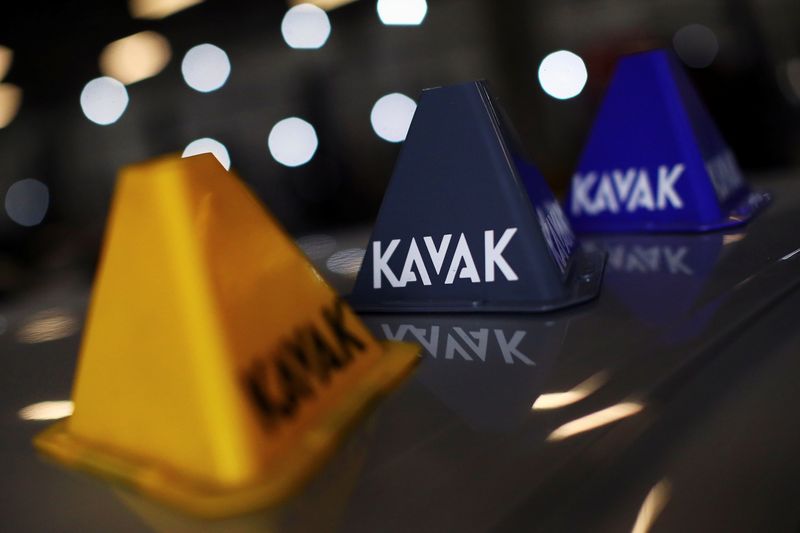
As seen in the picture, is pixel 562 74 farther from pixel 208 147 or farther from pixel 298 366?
pixel 298 366

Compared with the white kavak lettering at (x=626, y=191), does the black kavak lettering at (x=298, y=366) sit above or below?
above

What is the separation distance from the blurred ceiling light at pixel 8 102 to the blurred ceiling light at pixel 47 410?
152cm

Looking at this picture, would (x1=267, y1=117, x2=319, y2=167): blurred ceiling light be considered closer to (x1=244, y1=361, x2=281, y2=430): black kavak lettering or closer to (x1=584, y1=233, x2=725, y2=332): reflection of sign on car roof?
(x1=584, y1=233, x2=725, y2=332): reflection of sign on car roof

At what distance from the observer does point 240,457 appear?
0.35 meters

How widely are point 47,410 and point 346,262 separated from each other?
65 centimetres

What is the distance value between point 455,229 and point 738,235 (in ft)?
1.65

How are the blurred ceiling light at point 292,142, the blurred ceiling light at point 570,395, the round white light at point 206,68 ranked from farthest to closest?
the blurred ceiling light at point 292,142 → the round white light at point 206,68 → the blurred ceiling light at point 570,395

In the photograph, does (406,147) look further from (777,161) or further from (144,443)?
(777,161)

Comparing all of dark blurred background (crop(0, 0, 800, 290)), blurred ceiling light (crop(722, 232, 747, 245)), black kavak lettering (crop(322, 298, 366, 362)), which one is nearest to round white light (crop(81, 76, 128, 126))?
dark blurred background (crop(0, 0, 800, 290))

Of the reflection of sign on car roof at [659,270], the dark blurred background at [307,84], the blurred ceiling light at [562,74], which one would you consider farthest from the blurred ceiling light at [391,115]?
the reflection of sign on car roof at [659,270]

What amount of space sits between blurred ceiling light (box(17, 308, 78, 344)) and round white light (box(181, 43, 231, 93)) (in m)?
1.06

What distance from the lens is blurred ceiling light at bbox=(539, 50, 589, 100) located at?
2047 mm

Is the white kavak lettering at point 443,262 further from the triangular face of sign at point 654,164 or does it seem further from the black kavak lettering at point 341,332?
the triangular face of sign at point 654,164

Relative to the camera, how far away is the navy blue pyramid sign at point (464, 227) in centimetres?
63
